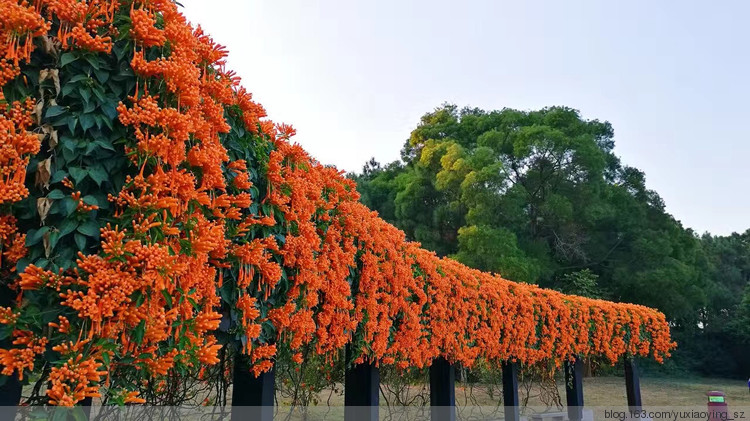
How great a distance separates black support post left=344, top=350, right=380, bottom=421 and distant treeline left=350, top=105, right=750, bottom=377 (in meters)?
12.1

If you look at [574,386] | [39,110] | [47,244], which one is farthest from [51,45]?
[574,386]

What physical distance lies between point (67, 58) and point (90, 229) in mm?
632

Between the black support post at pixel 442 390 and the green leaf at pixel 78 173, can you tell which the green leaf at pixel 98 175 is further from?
the black support post at pixel 442 390

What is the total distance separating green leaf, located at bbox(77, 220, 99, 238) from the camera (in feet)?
5.42

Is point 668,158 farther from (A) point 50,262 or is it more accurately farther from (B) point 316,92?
(A) point 50,262

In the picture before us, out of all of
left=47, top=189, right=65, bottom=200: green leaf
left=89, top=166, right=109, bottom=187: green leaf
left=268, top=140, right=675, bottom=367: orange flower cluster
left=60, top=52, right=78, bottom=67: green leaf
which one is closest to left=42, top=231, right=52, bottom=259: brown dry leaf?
left=47, top=189, right=65, bottom=200: green leaf

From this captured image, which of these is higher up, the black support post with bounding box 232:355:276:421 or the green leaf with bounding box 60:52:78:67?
the green leaf with bounding box 60:52:78:67

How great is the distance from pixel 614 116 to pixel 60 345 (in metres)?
23.5

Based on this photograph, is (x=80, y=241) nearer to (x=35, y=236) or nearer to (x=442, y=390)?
(x=35, y=236)

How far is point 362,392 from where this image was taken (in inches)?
170

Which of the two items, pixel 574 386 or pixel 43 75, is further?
pixel 574 386

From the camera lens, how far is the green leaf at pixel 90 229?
1651 mm

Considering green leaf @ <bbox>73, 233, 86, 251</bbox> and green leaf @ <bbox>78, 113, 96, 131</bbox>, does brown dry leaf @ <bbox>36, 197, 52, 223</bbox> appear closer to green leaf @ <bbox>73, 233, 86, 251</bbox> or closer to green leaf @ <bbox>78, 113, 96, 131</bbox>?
green leaf @ <bbox>73, 233, 86, 251</bbox>

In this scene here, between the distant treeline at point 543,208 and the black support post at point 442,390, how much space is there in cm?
1039
